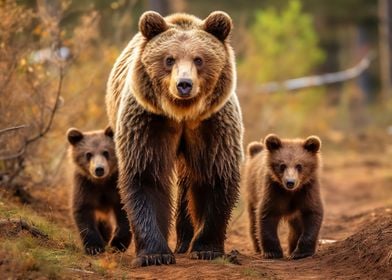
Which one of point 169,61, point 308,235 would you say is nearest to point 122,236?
point 308,235

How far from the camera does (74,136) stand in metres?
9.43

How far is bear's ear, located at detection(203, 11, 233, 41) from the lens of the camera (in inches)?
288

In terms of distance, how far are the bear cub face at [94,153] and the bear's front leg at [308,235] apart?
206cm

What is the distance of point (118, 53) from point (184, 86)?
713 centimetres

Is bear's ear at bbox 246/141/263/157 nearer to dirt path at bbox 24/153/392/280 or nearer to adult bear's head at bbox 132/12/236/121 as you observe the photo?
A: dirt path at bbox 24/153/392/280

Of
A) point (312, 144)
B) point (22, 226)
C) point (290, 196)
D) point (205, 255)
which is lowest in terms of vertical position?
point (205, 255)

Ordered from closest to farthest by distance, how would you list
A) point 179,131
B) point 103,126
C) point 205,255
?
1. point 179,131
2. point 205,255
3. point 103,126

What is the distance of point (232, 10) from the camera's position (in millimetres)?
27219

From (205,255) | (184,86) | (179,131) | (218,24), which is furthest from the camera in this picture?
(205,255)

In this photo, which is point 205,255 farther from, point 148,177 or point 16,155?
point 16,155

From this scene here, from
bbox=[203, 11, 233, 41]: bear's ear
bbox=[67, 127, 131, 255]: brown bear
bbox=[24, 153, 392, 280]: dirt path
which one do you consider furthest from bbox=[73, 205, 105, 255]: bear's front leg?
bbox=[203, 11, 233, 41]: bear's ear

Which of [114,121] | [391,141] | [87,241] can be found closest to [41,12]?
[114,121]

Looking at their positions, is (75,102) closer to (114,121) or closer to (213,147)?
(114,121)

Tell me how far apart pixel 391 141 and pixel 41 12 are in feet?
48.1
